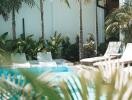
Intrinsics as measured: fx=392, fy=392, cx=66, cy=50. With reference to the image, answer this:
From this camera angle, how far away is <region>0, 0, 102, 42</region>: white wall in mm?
19081

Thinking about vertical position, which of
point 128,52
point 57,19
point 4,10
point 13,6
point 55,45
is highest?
point 13,6

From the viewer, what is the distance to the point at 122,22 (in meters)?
16.5

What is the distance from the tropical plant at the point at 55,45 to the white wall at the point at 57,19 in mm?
1007

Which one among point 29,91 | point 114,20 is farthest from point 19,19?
point 29,91

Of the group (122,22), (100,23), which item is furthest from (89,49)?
(122,22)

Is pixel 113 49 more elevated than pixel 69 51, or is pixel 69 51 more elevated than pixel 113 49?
pixel 113 49

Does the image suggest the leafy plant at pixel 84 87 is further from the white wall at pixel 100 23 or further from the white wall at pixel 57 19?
the white wall at pixel 100 23

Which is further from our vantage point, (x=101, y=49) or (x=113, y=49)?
(x=101, y=49)

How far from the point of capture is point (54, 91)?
1.84 meters

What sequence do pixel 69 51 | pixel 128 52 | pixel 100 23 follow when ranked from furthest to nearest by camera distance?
pixel 100 23 < pixel 69 51 < pixel 128 52

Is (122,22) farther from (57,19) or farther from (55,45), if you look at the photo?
(57,19)

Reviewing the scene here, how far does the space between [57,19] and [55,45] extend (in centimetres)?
201

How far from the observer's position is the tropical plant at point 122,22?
1642cm

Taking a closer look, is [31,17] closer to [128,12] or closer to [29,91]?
[128,12]
